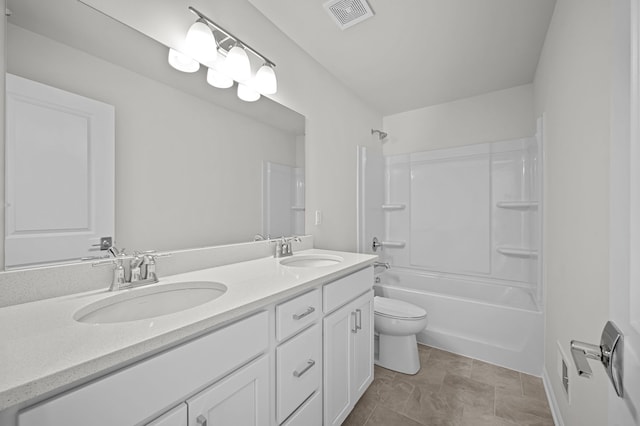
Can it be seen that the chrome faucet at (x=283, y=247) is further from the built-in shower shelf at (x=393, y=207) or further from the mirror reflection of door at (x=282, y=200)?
the built-in shower shelf at (x=393, y=207)

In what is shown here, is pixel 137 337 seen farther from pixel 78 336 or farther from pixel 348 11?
pixel 348 11

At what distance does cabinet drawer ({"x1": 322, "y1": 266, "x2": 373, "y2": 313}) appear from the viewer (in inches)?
50.4

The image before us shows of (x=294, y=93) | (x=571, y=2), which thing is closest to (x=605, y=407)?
(x=571, y=2)

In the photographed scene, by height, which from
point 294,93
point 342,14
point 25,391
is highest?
point 342,14

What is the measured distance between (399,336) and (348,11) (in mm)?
2252

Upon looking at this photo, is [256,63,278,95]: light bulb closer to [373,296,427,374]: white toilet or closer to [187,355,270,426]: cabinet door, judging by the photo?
[187,355,270,426]: cabinet door

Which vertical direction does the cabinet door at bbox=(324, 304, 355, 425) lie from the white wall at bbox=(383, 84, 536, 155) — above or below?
below

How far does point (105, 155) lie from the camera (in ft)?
3.27

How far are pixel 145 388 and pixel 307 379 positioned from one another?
0.70m

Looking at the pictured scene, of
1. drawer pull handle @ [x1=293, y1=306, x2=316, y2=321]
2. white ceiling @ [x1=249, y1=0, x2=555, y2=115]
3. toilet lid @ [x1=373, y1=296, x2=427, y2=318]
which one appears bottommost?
toilet lid @ [x1=373, y1=296, x2=427, y2=318]

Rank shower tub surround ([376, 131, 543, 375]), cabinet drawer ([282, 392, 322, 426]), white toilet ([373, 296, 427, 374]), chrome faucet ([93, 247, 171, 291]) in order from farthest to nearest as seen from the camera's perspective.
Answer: shower tub surround ([376, 131, 543, 375]), white toilet ([373, 296, 427, 374]), cabinet drawer ([282, 392, 322, 426]), chrome faucet ([93, 247, 171, 291])

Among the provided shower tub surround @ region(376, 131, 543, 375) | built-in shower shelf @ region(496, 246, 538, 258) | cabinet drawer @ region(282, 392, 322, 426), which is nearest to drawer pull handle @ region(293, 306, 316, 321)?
cabinet drawer @ region(282, 392, 322, 426)

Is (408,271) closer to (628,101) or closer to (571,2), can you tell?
(571,2)

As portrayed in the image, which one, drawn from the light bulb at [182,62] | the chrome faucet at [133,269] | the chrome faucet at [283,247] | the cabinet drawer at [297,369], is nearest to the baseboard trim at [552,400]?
A: the cabinet drawer at [297,369]
